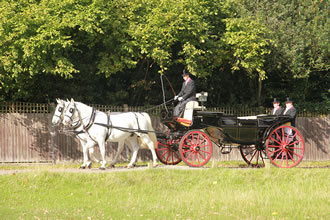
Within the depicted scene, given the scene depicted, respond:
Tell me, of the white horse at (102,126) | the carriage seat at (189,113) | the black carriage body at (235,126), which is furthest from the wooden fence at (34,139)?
the black carriage body at (235,126)

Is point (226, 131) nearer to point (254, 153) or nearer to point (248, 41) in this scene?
point (254, 153)

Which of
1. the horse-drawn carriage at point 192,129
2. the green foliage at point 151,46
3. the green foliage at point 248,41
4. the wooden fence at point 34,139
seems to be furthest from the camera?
the green foliage at point 248,41

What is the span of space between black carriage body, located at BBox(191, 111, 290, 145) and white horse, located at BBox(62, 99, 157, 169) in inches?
69.4

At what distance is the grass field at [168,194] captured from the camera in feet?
32.1

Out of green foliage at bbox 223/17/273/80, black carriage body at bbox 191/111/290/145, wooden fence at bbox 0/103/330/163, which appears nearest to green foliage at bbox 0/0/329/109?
green foliage at bbox 223/17/273/80

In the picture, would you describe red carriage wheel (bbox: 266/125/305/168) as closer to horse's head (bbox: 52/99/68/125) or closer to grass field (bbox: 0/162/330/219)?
grass field (bbox: 0/162/330/219)

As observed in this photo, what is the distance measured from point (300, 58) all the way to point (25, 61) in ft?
39.7

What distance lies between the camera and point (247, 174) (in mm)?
13812

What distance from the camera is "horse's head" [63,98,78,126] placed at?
47.2ft

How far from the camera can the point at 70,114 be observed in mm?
14445

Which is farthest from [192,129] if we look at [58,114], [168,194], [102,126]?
[58,114]

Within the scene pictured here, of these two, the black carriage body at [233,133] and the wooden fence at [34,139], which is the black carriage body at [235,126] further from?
the wooden fence at [34,139]

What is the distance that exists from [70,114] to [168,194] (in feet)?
14.1

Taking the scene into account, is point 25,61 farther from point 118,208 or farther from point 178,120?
point 118,208
